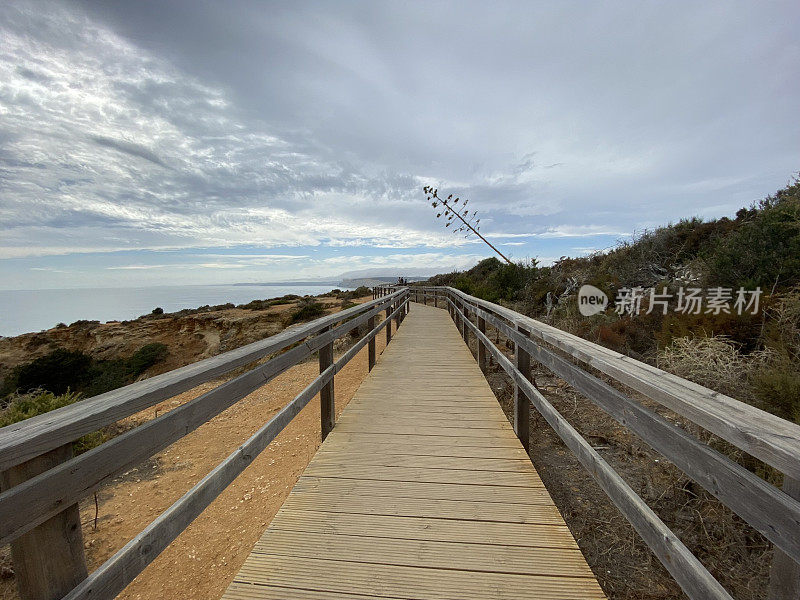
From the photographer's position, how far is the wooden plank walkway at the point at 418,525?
65.3 inches

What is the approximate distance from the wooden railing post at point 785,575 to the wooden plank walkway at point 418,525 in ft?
2.60

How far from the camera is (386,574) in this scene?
1716mm

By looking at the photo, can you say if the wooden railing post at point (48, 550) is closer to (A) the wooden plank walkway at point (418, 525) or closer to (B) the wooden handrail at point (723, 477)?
(A) the wooden plank walkway at point (418, 525)

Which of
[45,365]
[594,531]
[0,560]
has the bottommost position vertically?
[45,365]

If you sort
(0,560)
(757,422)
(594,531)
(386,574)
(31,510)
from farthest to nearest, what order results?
(0,560) → (594,531) → (386,574) → (757,422) → (31,510)

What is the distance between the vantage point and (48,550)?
0.97 metres

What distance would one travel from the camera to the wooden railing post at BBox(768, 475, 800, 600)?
92 cm

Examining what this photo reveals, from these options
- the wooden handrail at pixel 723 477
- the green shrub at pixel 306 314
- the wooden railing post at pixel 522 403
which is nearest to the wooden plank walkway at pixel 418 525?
the wooden railing post at pixel 522 403

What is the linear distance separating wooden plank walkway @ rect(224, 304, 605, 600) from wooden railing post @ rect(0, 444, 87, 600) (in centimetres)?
82

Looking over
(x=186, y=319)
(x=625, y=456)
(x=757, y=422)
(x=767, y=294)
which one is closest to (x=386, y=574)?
(x=757, y=422)

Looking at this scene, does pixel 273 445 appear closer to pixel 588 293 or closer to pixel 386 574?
pixel 386 574

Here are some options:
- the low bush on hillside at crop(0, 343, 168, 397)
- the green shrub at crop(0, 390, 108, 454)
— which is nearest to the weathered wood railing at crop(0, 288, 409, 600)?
the green shrub at crop(0, 390, 108, 454)

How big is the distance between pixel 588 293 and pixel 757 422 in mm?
8664

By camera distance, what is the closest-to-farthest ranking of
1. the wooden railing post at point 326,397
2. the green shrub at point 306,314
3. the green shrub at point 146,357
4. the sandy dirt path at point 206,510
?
1. the sandy dirt path at point 206,510
2. the wooden railing post at point 326,397
3. the green shrub at point 146,357
4. the green shrub at point 306,314
